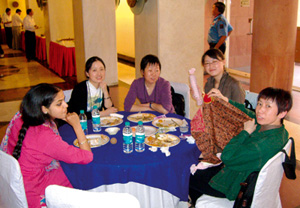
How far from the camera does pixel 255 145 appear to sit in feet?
6.84

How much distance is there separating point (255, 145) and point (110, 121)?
4.81 ft

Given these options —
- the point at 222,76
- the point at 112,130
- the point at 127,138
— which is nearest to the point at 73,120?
the point at 127,138

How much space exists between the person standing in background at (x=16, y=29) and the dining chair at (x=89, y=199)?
46.8 ft

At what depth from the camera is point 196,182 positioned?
2.44 m

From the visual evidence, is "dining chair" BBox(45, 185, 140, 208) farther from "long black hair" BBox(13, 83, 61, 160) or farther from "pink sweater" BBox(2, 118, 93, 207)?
"long black hair" BBox(13, 83, 61, 160)

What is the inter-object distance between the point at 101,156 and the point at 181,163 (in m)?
0.59

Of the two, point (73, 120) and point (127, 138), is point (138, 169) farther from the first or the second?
point (73, 120)

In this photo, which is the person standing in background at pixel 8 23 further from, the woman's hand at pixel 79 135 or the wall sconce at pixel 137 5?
the woman's hand at pixel 79 135

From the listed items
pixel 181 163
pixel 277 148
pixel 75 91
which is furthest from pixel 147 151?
pixel 75 91

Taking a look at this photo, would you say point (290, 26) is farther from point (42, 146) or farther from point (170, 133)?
point (42, 146)

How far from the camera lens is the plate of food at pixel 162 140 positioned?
8.14 ft

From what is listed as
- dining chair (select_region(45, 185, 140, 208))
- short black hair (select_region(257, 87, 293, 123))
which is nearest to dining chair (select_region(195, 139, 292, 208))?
short black hair (select_region(257, 87, 293, 123))

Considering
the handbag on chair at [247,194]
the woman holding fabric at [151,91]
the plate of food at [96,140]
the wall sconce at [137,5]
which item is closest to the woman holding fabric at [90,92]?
the woman holding fabric at [151,91]

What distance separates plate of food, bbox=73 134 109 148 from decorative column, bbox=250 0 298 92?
4001 mm
